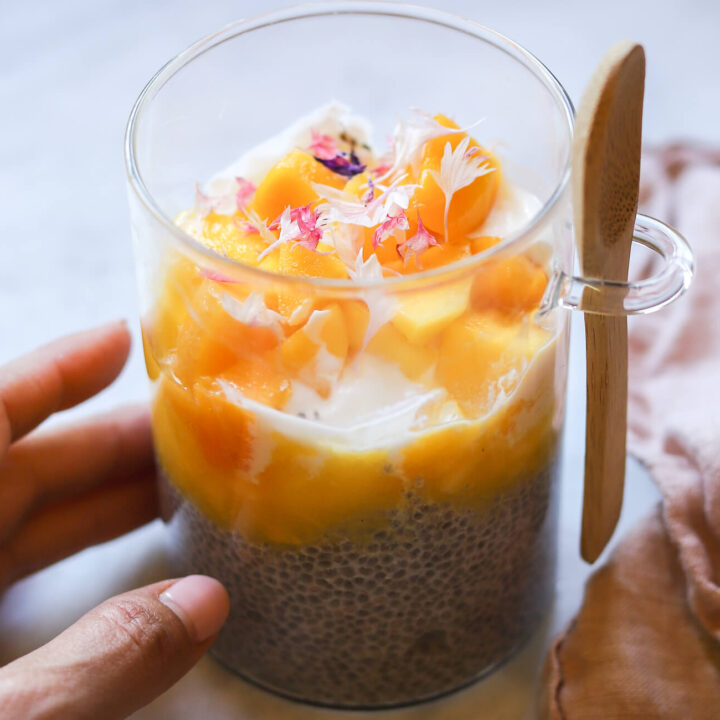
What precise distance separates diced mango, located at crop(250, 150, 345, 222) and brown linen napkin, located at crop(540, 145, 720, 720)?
327 millimetres

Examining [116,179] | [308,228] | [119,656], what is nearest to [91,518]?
[119,656]

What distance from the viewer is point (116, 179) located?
108 cm

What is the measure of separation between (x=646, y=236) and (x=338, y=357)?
0.60 ft

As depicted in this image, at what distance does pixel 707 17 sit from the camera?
3.96ft

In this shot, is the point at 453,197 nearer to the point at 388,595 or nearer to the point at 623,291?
the point at 623,291

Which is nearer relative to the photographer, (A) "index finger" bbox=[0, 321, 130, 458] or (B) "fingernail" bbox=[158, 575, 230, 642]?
(B) "fingernail" bbox=[158, 575, 230, 642]

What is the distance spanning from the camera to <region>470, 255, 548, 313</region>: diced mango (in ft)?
1.74

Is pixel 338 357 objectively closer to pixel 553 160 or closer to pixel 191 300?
pixel 191 300

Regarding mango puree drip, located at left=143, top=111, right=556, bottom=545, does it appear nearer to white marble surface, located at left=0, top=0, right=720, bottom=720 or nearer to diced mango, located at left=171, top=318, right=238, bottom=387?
diced mango, located at left=171, top=318, right=238, bottom=387

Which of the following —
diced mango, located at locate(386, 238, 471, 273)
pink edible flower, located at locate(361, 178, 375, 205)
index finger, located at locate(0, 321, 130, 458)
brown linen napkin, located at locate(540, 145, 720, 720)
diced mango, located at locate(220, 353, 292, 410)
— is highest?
pink edible flower, located at locate(361, 178, 375, 205)

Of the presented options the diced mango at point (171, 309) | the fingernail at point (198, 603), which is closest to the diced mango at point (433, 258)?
the diced mango at point (171, 309)

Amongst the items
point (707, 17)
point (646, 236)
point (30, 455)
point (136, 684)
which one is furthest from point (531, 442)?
point (707, 17)

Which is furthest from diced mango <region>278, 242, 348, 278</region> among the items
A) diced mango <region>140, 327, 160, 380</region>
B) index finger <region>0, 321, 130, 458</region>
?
index finger <region>0, 321, 130, 458</region>

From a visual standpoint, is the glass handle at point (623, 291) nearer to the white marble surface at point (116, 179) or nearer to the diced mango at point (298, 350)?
the diced mango at point (298, 350)
